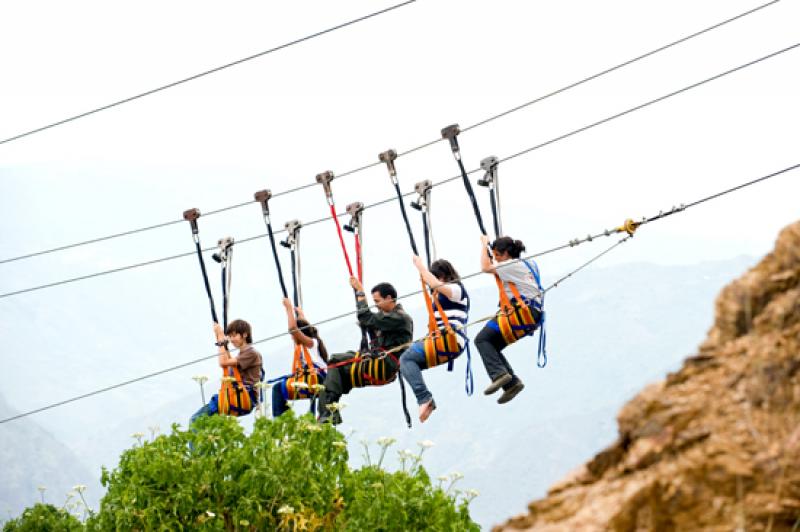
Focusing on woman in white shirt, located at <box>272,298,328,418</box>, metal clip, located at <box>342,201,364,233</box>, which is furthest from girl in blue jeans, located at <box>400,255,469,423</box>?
metal clip, located at <box>342,201,364,233</box>

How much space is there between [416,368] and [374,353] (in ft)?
2.57

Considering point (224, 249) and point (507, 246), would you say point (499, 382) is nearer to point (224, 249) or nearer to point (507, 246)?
point (507, 246)

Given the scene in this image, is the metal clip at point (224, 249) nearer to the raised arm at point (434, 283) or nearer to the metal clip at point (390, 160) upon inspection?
the metal clip at point (390, 160)

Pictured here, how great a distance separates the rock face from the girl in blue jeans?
758 centimetres

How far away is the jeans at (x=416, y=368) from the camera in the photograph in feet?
38.1

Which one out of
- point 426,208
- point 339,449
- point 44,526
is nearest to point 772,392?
point 339,449

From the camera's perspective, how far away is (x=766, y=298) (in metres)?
3.34

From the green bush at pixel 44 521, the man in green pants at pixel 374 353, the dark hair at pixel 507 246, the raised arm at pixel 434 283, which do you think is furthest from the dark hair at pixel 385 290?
the green bush at pixel 44 521

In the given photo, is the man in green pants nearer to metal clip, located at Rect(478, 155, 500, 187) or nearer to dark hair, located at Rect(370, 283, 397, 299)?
dark hair, located at Rect(370, 283, 397, 299)

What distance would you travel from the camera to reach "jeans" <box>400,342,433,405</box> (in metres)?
11.6

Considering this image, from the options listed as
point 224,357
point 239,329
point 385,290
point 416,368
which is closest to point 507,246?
point 416,368

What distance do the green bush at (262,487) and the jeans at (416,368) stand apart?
3.02 ft

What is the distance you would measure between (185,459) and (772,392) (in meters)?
8.31

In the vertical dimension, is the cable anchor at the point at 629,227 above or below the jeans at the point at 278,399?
below
